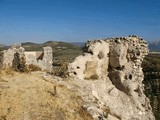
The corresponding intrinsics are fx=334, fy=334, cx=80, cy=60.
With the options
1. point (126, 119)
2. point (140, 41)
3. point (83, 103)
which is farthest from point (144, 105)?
point (83, 103)

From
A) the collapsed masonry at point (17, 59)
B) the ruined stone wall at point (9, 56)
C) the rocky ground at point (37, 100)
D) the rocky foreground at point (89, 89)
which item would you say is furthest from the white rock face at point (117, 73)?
the ruined stone wall at point (9, 56)

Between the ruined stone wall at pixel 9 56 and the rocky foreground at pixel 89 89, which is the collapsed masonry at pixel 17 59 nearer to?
the ruined stone wall at pixel 9 56

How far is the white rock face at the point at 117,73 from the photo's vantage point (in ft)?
70.2

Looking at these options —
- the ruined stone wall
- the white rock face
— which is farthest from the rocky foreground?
the ruined stone wall

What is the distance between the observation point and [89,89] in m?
19.7

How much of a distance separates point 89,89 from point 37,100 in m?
3.98

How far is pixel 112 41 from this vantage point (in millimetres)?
23188

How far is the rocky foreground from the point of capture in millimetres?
16172

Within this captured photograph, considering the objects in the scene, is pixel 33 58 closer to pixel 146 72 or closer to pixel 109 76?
pixel 109 76

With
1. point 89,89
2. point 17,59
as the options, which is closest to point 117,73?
point 89,89

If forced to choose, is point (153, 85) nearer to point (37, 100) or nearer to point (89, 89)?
point (89, 89)

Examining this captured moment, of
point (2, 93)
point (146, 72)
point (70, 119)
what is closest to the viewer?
point (70, 119)

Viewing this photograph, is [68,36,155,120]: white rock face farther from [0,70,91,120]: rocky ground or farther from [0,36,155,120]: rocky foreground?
[0,70,91,120]: rocky ground

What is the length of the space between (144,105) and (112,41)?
4860 millimetres
